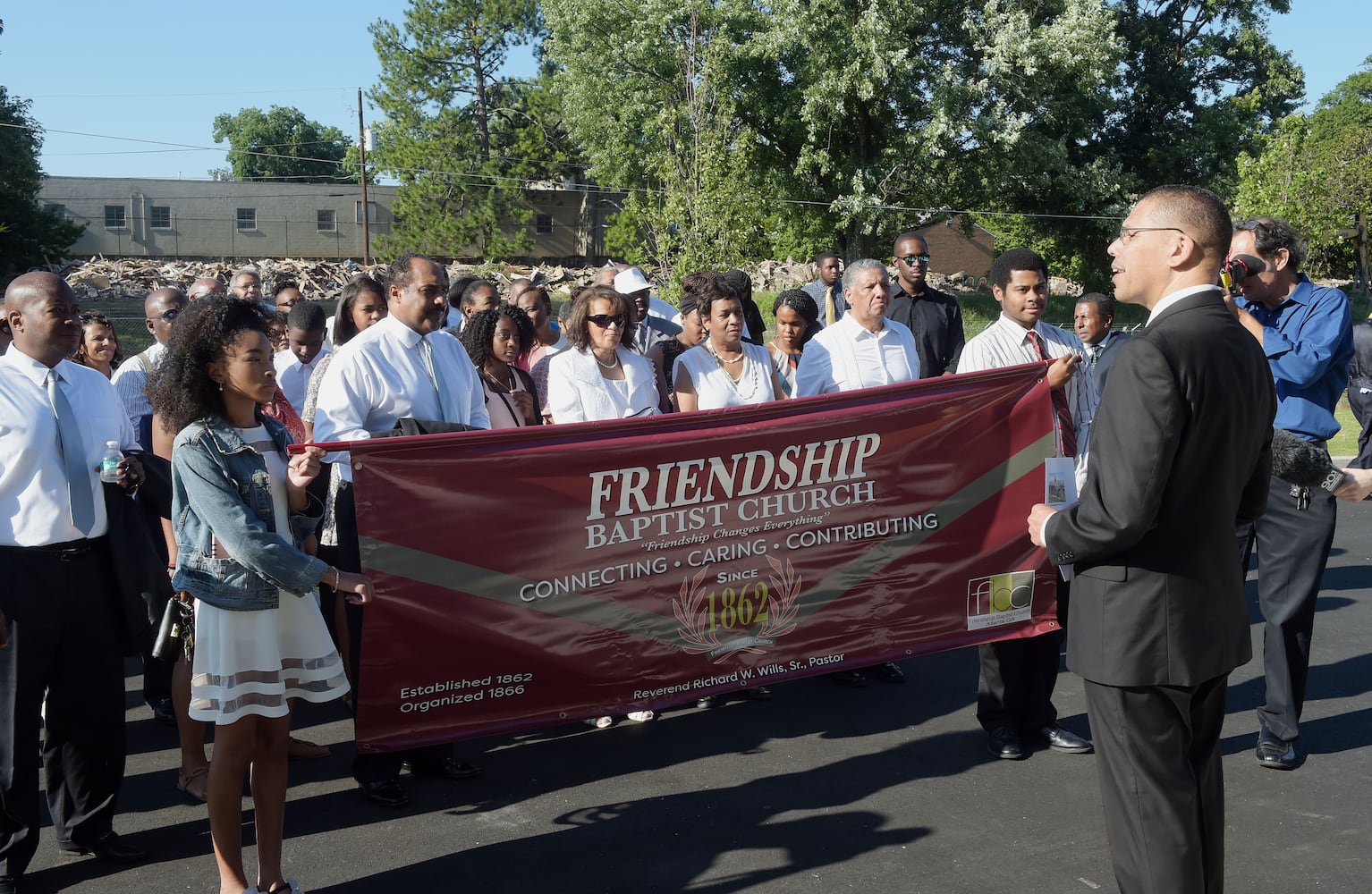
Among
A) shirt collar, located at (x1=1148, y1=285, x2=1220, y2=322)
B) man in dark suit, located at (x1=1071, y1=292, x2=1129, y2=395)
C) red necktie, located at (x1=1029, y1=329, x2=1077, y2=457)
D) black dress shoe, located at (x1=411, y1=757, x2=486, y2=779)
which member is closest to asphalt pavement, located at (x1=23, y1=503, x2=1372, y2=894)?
black dress shoe, located at (x1=411, y1=757, x2=486, y2=779)

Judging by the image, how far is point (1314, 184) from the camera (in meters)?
30.1

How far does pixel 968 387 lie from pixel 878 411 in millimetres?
470

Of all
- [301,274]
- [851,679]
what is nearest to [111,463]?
[851,679]

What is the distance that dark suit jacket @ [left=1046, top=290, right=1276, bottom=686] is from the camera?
114 inches

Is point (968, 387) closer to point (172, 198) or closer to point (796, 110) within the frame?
point (796, 110)

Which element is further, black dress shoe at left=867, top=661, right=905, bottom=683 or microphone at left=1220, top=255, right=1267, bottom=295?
black dress shoe at left=867, top=661, right=905, bottom=683

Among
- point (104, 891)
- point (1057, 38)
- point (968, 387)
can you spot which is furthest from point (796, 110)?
point (104, 891)

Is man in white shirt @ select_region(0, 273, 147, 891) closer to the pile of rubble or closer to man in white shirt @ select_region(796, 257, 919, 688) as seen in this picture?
man in white shirt @ select_region(796, 257, 919, 688)

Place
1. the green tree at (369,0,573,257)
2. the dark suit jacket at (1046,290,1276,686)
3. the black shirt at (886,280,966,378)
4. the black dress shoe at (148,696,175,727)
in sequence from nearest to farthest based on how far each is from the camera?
the dark suit jacket at (1046,290,1276,686), the black dress shoe at (148,696,175,727), the black shirt at (886,280,966,378), the green tree at (369,0,573,257)

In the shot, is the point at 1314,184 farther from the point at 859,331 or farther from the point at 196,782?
the point at 196,782

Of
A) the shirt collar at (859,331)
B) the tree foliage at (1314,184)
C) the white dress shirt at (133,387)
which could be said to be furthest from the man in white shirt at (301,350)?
the tree foliage at (1314,184)

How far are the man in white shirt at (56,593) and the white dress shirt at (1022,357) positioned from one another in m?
3.66

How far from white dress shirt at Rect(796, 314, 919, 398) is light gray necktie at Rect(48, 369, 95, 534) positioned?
11.6 ft

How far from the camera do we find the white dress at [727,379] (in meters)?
6.03
